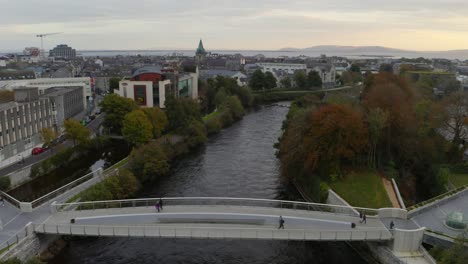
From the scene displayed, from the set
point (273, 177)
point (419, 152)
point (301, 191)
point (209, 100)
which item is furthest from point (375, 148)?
point (209, 100)

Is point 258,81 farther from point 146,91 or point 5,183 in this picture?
point 5,183

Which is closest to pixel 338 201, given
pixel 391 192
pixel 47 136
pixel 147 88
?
pixel 391 192

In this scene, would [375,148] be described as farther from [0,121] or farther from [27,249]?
[0,121]

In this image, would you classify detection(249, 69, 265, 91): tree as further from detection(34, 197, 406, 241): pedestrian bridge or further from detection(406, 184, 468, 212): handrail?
detection(34, 197, 406, 241): pedestrian bridge

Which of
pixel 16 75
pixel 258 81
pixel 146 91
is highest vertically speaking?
pixel 16 75

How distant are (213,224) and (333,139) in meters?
12.5

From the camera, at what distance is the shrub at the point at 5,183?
31.0 m

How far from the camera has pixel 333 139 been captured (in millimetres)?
30453

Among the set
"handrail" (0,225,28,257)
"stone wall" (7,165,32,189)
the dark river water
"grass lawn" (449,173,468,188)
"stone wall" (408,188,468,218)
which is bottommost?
the dark river water

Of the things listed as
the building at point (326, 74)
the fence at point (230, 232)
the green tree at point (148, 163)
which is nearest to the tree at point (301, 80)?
the building at point (326, 74)

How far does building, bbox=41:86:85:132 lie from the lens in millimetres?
49766

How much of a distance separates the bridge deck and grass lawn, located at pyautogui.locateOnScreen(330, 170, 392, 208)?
350cm

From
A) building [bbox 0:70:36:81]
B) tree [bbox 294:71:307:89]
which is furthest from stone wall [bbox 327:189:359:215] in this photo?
tree [bbox 294:71:307:89]

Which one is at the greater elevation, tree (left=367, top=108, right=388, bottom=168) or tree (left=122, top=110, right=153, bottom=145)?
tree (left=367, top=108, right=388, bottom=168)
